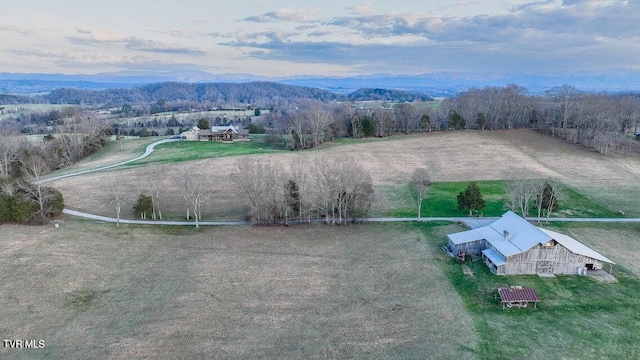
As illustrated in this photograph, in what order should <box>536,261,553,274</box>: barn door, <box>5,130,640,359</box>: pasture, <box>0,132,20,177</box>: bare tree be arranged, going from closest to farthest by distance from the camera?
1. <box>5,130,640,359</box>: pasture
2. <box>536,261,553,274</box>: barn door
3. <box>0,132,20,177</box>: bare tree

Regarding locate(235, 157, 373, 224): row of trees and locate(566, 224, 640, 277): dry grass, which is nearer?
locate(566, 224, 640, 277): dry grass

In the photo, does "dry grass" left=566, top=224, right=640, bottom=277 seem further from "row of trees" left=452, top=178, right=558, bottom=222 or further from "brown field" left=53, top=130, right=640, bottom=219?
"brown field" left=53, top=130, right=640, bottom=219

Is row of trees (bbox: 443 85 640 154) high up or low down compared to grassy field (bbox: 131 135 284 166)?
up

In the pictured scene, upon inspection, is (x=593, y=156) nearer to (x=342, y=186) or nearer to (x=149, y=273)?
(x=342, y=186)

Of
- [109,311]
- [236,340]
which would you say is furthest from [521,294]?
[109,311]

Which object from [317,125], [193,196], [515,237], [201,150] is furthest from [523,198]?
[201,150]

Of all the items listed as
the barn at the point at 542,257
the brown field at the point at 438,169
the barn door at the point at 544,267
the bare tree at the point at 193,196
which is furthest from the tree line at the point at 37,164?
the barn door at the point at 544,267

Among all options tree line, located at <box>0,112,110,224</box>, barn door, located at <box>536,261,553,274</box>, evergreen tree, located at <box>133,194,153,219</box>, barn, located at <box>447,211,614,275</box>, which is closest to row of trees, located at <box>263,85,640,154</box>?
tree line, located at <box>0,112,110,224</box>
